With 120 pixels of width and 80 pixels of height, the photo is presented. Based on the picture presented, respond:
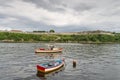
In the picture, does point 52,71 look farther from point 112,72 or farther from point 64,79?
point 112,72

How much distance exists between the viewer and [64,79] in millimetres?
41531

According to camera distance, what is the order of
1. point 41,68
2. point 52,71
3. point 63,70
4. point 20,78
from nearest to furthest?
point 20,78 < point 41,68 < point 52,71 < point 63,70

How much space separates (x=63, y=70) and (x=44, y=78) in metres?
9.56

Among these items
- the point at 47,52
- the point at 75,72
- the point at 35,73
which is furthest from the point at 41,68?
the point at 47,52

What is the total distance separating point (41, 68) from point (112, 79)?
15.4m

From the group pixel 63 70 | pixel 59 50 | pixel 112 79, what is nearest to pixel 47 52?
pixel 59 50

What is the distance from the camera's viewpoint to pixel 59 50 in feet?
310

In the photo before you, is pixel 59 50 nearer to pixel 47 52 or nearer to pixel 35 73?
pixel 47 52

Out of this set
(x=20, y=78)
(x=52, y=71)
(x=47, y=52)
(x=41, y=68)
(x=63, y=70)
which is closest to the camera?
(x=20, y=78)

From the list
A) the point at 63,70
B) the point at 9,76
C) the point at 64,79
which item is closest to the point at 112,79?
the point at 64,79

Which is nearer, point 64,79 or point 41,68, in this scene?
point 64,79

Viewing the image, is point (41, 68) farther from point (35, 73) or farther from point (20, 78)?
point (20, 78)

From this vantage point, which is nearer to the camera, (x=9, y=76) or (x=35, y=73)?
(x=9, y=76)

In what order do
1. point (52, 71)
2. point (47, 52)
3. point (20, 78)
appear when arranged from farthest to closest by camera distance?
1. point (47, 52)
2. point (52, 71)
3. point (20, 78)
